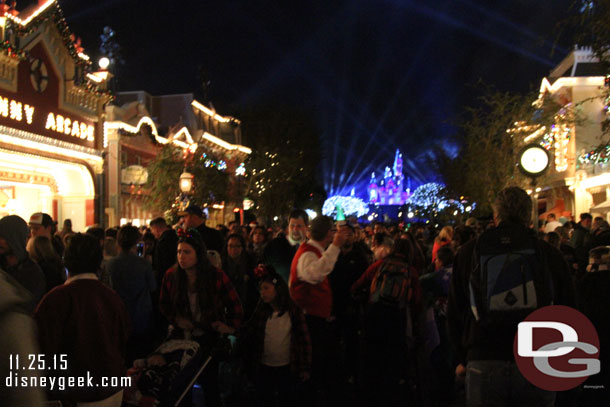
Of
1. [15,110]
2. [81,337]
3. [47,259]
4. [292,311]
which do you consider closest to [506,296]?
[81,337]

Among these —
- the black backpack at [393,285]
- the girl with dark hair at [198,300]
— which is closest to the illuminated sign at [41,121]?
the girl with dark hair at [198,300]

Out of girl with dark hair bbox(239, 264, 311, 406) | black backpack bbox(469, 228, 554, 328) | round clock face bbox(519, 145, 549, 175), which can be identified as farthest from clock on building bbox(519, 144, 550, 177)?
black backpack bbox(469, 228, 554, 328)

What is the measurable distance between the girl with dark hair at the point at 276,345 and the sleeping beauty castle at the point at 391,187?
116m

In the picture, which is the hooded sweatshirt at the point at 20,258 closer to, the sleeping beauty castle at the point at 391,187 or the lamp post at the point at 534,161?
the lamp post at the point at 534,161

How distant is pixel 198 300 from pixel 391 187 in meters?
127

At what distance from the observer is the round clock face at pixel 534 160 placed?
919 centimetres

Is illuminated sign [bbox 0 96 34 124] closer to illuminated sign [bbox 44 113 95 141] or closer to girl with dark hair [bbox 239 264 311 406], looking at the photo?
illuminated sign [bbox 44 113 95 141]

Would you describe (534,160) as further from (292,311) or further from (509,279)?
(509,279)

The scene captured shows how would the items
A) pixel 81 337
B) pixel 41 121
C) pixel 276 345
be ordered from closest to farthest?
pixel 81 337 → pixel 276 345 → pixel 41 121

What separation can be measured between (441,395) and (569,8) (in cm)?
552

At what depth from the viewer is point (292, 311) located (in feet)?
18.7

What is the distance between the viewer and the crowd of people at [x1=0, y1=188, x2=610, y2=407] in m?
3.47

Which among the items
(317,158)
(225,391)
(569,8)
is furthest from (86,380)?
(317,158)

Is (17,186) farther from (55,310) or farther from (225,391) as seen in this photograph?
(55,310)
